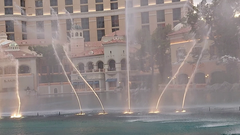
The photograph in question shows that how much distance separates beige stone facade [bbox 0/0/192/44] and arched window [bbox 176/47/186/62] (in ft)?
127

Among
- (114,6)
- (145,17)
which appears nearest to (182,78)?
(145,17)

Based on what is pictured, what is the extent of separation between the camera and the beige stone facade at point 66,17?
105m

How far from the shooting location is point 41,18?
108500 millimetres

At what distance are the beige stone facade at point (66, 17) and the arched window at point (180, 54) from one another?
127 ft

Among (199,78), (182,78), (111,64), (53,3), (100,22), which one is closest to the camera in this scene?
(199,78)

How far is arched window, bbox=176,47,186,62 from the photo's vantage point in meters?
64.3

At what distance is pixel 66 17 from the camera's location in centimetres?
10856

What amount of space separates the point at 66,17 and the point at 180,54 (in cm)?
5116

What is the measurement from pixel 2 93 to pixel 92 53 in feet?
65.2

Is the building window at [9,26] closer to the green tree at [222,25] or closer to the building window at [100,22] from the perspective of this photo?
the building window at [100,22]

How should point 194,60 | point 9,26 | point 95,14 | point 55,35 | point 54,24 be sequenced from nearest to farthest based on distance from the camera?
point 194,60 < point 9,26 < point 95,14 < point 54,24 < point 55,35

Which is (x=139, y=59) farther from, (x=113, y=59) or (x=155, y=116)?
(x=155, y=116)

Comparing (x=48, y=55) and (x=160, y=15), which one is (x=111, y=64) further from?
(x=160, y=15)

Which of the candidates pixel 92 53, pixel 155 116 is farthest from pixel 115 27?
pixel 155 116
